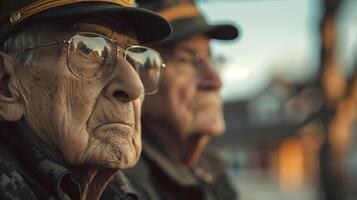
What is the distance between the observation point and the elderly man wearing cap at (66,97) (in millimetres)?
1853

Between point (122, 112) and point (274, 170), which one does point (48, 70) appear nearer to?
point (122, 112)

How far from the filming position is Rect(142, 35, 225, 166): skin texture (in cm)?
323

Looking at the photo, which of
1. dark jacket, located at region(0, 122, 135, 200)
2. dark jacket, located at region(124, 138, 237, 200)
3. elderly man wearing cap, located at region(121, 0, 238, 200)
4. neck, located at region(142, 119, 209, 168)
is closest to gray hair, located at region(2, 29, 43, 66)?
dark jacket, located at region(0, 122, 135, 200)

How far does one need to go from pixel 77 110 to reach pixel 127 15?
1.19 feet

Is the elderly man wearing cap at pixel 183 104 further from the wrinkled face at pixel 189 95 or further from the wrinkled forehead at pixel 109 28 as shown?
the wrinkled forehead at pixel 109 28

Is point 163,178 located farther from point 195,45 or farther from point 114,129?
point 114,129

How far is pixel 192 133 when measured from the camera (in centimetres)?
328

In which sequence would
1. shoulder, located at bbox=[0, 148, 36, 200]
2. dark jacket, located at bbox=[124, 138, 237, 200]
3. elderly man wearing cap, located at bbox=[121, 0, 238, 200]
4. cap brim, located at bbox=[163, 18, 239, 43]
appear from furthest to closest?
cap brim, located at bbox=[163, 18, 239, 43]
elderly man wearing cap, located at bbox=[121, 0, 238, 200]
dark jacket, located at bbox=[124, 138, 237, 200]
shoulder, located at bbox=[0, 148, 36, 200]

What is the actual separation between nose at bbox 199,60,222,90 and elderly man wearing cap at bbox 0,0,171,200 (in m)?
1.35

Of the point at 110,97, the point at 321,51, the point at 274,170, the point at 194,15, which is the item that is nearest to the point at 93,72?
the point at 110,97

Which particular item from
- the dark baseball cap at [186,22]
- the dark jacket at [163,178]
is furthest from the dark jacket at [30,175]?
the dark baseball cap at [186,22]

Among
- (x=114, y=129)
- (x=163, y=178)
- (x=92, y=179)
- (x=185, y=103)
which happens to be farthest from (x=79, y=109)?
(x=185, y=103)

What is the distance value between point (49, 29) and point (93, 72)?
186 mm

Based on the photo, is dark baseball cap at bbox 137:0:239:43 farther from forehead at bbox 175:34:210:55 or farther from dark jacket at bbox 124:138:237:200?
dark jacket at bbox 124:138:237:200
